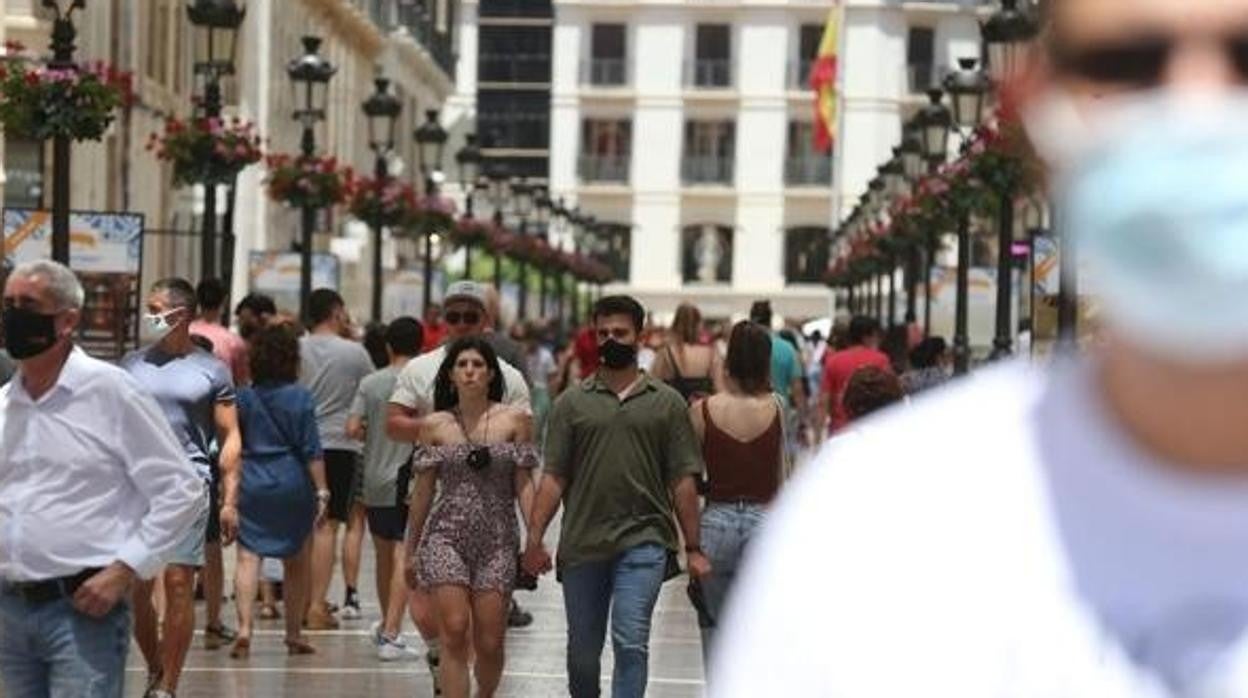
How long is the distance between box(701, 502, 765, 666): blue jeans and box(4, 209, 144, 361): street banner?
42.9ft

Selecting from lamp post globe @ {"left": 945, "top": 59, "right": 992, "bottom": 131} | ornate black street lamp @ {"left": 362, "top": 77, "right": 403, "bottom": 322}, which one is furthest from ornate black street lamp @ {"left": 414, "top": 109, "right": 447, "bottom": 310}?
lamp post globe @ {"left": 945, "top": 59, "right": 992, "bottom": 131}

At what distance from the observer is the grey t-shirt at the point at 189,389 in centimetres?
1545

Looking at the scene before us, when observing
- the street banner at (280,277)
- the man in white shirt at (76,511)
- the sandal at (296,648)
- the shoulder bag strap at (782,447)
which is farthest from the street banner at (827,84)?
the man in white shirt at (76,511)

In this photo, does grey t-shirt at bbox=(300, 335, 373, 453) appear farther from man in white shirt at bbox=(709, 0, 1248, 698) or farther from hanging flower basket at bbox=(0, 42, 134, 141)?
man in white shirt at bbox=(709, 0, 1248, 698)

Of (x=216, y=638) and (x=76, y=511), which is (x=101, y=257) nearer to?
(x=216, y=638)

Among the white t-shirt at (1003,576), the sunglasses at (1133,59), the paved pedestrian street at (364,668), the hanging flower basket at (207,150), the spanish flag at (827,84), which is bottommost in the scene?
the paved pedestrian street at (364,668)

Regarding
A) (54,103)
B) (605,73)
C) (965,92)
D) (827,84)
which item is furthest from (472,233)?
(605,73)

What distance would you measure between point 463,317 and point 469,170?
139 feet

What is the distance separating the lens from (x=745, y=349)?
46.8 feet

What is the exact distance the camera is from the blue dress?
18.2 m

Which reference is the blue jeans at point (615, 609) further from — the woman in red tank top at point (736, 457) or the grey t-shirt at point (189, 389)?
the grey t-shirt at point (189, 389)

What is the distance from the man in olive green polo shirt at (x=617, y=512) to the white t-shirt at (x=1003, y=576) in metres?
11.5

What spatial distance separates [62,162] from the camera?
23906mm

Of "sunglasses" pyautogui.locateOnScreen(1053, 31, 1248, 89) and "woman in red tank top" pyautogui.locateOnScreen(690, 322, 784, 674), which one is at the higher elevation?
"sunglasses" pyautogui.locateOnScreen(1053, 31, 1248, 89)
